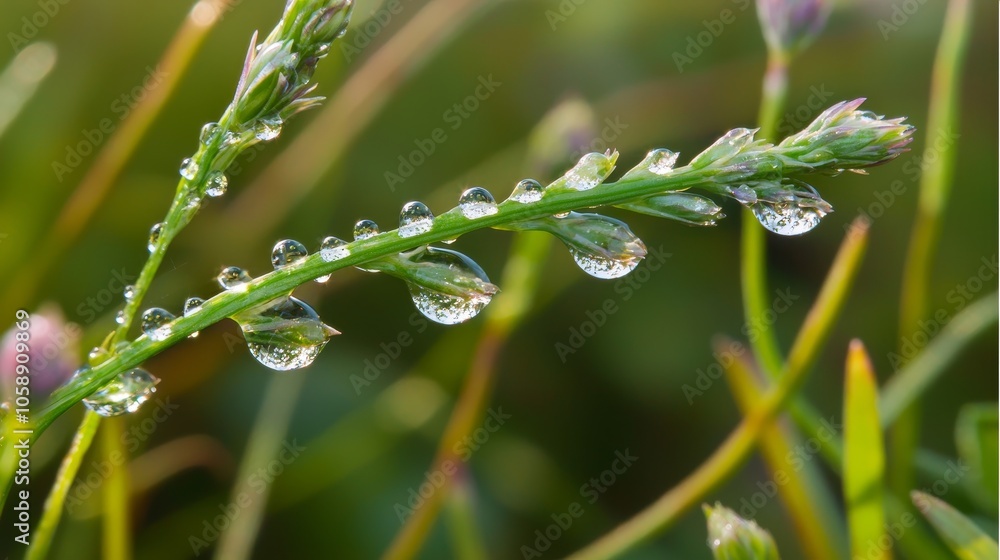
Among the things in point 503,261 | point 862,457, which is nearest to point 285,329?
point 862,457

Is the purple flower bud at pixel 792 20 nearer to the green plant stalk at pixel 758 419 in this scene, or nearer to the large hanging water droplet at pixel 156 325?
the green plant stalk at pixel 758 419

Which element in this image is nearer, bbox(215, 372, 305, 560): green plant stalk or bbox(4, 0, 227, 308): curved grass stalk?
bbox(215, 372, 305, 560): green plant stalk

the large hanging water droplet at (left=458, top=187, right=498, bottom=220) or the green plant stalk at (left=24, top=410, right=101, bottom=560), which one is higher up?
the large hanging water droplet at (left=458, top=187, right=498, bottom=220)

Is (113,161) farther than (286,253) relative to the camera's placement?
Yes

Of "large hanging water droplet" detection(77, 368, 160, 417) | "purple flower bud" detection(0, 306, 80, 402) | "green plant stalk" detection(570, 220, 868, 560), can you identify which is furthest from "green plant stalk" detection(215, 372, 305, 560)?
"large hanging water droplet" detection(77, 368, 160, 417)

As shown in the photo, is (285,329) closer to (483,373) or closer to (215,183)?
(215,183)

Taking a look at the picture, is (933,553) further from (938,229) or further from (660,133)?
(660,133)

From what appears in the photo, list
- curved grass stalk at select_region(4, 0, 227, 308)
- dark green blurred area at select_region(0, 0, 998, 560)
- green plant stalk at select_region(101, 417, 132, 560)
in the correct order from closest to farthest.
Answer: green plant stalk at select_region(101, 417, 132, 560) < curved grass stalk at select_region(4, 0, 227, 308) < dark green blurred area at select_region(0, 0, 998, 560)

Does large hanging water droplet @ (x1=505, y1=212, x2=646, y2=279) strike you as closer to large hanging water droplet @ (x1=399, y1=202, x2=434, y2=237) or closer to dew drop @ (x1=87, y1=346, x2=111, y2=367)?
large hanging water droplet @ (x1=399, y1=202, x2=434, y2=237)
